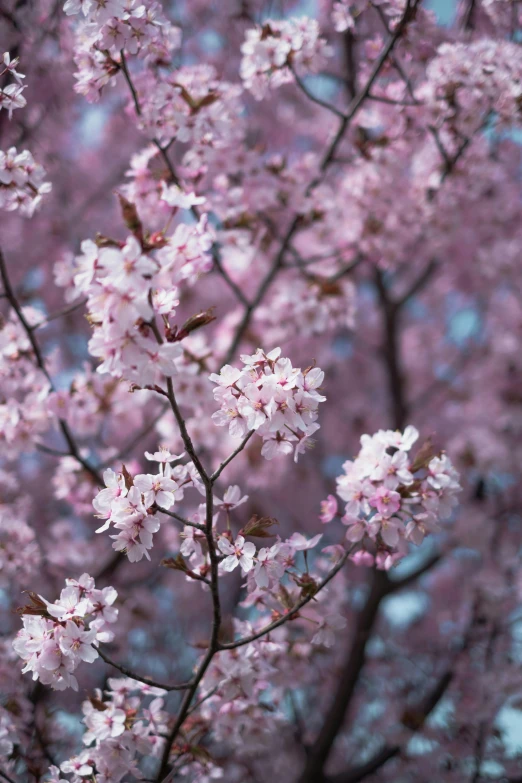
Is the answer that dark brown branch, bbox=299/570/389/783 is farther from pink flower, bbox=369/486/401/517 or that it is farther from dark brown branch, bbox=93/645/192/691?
pink flower, bbox=369/486/401/517

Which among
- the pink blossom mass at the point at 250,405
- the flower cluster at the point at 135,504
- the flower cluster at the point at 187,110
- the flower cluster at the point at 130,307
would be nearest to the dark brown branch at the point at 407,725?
the pink blossom mass at the point at 250,405

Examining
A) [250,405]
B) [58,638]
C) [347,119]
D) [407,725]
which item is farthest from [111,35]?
[407,725]

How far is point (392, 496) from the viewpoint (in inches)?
76.0

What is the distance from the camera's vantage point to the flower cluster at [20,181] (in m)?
2.32

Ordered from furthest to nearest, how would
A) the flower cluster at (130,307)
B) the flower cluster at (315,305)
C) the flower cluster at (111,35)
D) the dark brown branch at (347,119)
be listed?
the flower cluster at (315,305) < the dark brown branch at (347,119) < the flower cluster at (111,35) < the flower cluster at (130,307)

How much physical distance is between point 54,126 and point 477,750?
5.38 meters

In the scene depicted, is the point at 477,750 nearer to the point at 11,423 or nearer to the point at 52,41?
the point at 11,423

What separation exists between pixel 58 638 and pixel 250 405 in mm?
866

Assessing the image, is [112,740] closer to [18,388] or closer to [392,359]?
[18,388]

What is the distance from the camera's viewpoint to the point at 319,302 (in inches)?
155

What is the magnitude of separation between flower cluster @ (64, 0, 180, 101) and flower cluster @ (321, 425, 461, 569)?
1.76m

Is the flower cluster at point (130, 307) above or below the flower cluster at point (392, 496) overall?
above

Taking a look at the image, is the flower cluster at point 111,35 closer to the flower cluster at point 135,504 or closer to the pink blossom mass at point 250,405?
the pink blossom mass at point 250,405

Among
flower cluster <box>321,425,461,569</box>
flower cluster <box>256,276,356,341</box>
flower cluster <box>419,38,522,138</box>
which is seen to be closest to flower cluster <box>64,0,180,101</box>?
flower cluster <box>419,38,522,138</box>
